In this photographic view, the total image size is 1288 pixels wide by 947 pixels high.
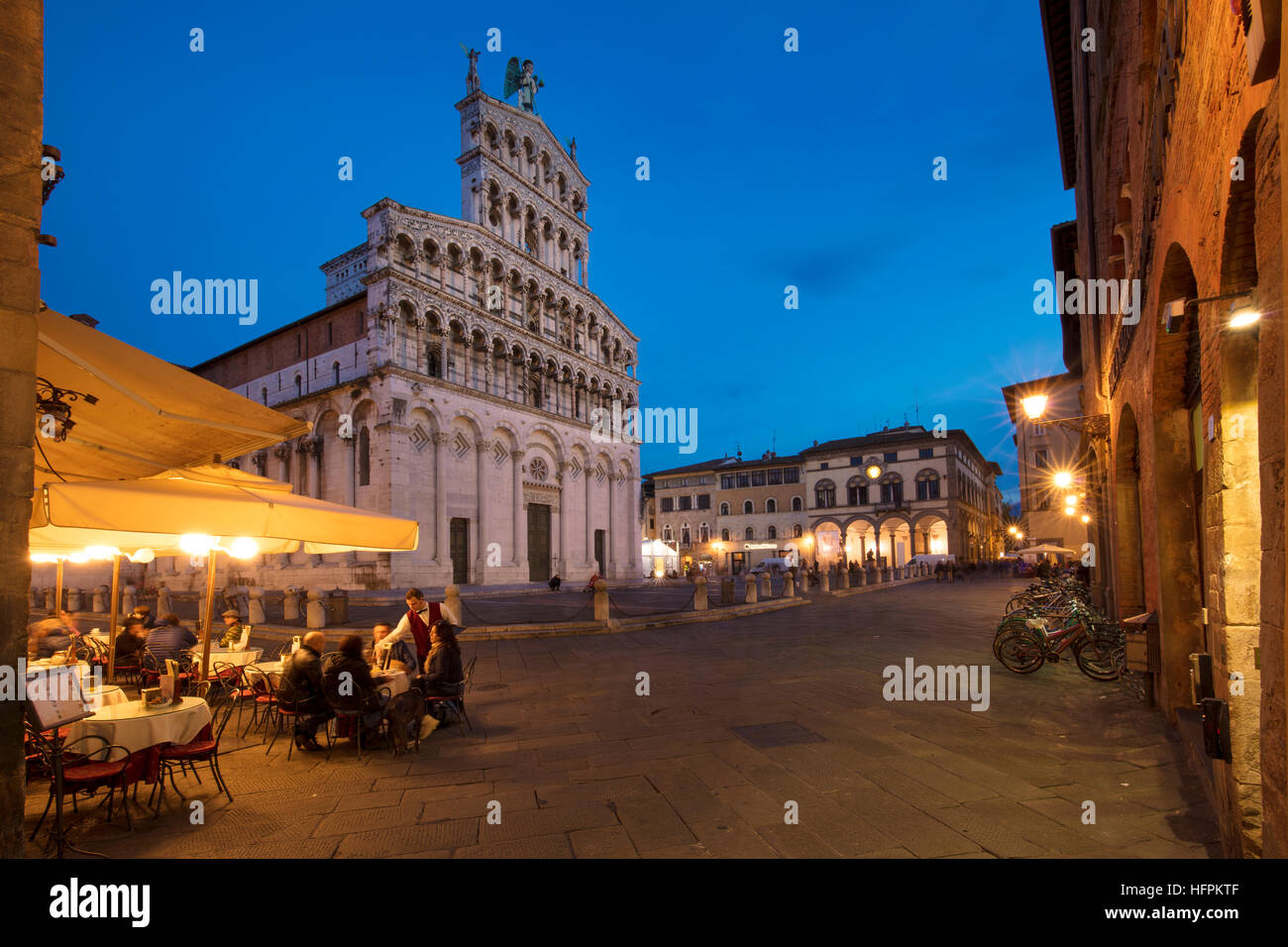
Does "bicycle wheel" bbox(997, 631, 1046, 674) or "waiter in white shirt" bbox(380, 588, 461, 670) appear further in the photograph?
"bicycle wheel" bbox(997, 631, 1046, 674)

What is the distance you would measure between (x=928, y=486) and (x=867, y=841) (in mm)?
50985

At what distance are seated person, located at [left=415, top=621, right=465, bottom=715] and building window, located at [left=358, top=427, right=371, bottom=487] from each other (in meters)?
21.0

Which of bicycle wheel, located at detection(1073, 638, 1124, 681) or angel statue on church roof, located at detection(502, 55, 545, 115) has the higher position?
angel statue on church roof, located at detection(502, 55, 545, 115)

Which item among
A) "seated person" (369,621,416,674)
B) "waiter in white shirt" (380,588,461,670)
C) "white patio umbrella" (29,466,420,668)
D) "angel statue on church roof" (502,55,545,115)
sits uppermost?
"angel statue on church roof" (502,55,545,115)

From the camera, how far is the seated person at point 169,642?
8.08 m

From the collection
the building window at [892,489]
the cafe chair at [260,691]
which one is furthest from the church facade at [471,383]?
the building window at [892,489]

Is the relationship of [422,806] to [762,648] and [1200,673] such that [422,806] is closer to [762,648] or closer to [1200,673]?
[1200,673]

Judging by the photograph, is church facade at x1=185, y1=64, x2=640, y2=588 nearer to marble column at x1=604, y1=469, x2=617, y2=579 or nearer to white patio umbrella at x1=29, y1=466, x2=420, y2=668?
marble column at x1=604, y1=469, x2=617, y2=579

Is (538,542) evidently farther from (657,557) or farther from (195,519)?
(195,519)

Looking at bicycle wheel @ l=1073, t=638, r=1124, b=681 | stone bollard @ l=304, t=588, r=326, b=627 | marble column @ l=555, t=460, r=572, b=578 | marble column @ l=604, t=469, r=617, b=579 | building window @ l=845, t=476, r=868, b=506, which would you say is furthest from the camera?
building window @ l=845, t=476, r=868, b=506

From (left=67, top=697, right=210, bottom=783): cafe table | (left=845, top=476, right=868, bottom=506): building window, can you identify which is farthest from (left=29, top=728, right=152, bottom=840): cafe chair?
(left=845, top=476, right=868, bottom=506): building window

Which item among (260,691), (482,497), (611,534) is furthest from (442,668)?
(611,534)

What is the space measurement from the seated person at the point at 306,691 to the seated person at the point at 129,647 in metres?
3.55

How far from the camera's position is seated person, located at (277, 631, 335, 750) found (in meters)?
5.88
